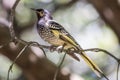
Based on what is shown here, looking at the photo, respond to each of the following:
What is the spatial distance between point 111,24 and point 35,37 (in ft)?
2.26

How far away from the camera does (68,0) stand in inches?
134

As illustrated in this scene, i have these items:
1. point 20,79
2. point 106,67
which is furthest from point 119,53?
point 20,79

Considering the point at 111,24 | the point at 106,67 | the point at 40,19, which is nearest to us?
the point at 40,19

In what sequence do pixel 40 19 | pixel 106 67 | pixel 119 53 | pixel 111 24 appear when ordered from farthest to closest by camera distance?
pixel 106 67, pixel 119 53, pixel 111 24, pixel 40 19

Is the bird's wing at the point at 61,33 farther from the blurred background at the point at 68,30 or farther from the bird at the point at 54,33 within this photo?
the blurred background at the point at 68,30

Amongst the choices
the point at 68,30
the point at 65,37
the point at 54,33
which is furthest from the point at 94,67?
the point at 68,30

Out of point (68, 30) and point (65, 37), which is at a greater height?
point (65, 37)

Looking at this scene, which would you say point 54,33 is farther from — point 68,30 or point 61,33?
point 68,30

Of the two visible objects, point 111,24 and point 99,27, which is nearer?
point 111,24

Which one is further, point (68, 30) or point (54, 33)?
point (68, 30)

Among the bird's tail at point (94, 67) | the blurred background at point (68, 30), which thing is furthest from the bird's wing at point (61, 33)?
the blurred background at point (68, 30)

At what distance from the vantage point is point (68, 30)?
11.1ft

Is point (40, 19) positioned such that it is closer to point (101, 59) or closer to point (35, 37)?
point (35, 37)

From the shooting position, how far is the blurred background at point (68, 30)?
2912 mm
